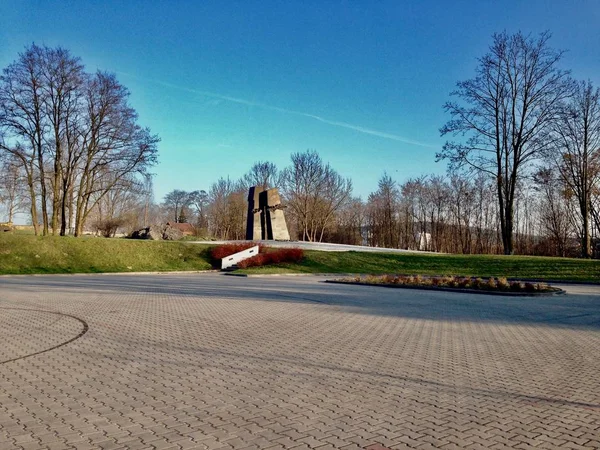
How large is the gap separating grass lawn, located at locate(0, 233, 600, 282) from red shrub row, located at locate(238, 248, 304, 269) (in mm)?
691

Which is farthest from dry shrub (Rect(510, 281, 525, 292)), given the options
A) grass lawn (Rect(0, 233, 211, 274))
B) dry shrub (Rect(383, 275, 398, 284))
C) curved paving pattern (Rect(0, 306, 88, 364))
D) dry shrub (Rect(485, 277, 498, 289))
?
grass lawn (Rect(0, 233, 211, 274))

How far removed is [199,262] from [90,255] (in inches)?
270

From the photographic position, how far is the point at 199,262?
31.3 meters

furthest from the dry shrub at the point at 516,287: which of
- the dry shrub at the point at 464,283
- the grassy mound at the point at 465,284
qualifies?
the dry shrub at the point at 464,283

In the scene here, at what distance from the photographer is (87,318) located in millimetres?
9977

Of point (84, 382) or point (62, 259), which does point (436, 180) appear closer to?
point (62, 259)

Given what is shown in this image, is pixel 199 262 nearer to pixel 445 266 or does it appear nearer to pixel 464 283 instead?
pixel 445 266

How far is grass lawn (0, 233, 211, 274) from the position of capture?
26.5 meters

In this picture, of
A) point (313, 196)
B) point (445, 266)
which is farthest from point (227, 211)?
point (445, 266)

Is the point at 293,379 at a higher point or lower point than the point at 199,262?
lower

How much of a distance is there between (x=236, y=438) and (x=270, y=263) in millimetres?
Answer: 26460

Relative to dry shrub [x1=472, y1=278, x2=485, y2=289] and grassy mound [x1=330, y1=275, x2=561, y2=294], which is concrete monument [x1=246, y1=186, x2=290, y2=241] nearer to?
grassy mound [x1=330, y1=275, x2=561, y2=294]

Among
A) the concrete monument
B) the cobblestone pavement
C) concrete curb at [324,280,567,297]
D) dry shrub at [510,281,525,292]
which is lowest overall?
the cobblestone pavement

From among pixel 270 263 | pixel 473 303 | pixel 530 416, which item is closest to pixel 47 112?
pixel 270 263
